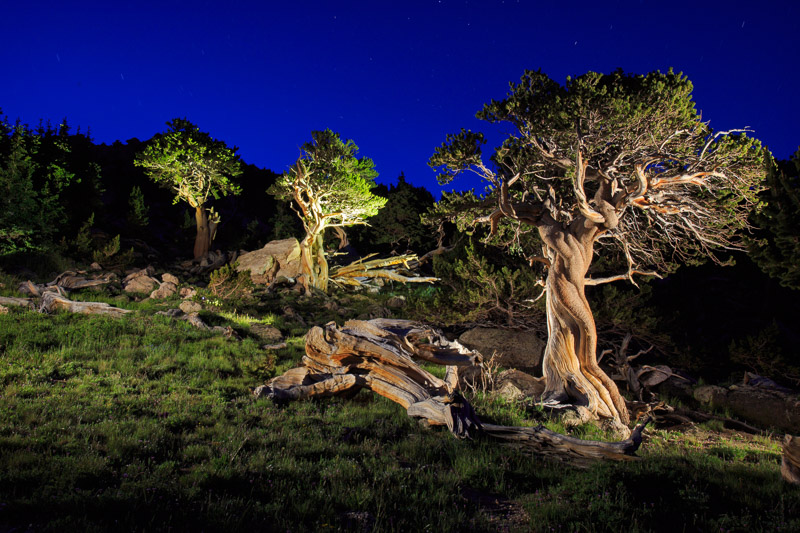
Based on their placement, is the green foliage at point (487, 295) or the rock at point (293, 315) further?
the rock at point (293, 315)

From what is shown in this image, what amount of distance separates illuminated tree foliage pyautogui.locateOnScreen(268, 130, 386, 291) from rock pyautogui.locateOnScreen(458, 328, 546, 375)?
42.3 feet

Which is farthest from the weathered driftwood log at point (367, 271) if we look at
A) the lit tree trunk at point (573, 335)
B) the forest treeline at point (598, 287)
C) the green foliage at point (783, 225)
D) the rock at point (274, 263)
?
the green foliage at point (783, 225)

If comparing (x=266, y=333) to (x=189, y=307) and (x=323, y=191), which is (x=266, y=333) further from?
(x=323, y=191)

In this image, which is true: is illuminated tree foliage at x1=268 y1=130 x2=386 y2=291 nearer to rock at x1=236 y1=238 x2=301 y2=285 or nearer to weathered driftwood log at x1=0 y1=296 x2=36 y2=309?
rock at x1=236 y1=238 x2=301 y2=285

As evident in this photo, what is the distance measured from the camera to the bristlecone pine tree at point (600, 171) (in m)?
9.74

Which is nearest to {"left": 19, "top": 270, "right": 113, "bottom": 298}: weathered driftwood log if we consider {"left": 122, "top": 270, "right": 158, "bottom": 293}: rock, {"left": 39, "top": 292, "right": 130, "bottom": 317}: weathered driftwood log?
{"left": 122, "top": 270, "right": 158, "bottom": 293}: rock

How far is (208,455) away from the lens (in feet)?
16.8

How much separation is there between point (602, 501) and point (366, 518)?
2495 millimetres

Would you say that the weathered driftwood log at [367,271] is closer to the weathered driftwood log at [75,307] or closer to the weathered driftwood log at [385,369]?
the weathered driftwood log at [75,307]

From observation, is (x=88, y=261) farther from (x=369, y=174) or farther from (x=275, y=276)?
(x=369, y=174)

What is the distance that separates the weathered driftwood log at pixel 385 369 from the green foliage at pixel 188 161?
28.0 metres

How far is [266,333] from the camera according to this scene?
14.9 meters

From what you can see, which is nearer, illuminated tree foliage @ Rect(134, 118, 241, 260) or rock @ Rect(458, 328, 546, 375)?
rock @ Rect(458, 328, 546, 375)

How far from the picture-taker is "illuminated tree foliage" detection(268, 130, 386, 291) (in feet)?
84.7
